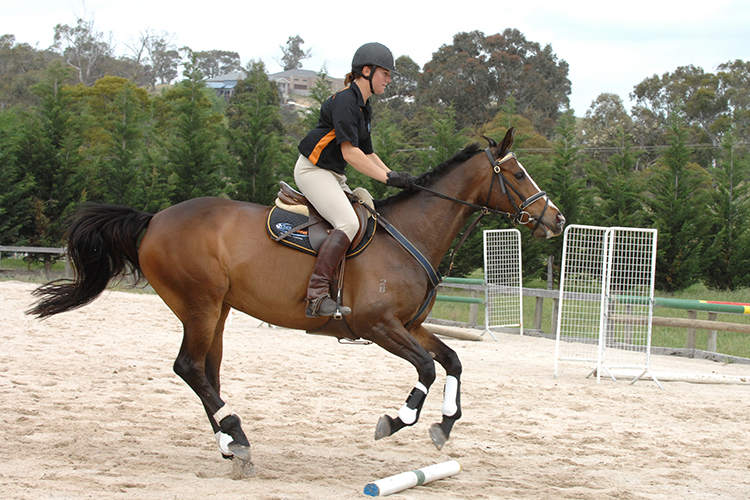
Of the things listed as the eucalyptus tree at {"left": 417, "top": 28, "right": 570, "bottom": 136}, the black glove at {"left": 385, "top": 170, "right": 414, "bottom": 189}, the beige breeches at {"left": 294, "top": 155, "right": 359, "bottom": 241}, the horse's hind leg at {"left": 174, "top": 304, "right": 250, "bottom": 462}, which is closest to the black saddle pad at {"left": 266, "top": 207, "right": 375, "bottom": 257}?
the beige breeches at {"left": 294, "top": 155, "right": 359, "bottom": 241}

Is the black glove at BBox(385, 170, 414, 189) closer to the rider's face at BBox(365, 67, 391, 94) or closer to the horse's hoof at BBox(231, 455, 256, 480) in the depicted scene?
the rider's face at BBox(365, 67, 391, 94)

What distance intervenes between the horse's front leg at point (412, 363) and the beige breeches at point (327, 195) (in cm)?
71

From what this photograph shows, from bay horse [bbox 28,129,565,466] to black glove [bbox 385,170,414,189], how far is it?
0.12 metres

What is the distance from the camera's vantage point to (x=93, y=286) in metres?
5.16

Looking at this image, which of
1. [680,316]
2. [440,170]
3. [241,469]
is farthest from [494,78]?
[241,469]

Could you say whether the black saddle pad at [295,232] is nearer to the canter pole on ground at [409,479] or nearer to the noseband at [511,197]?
the noseband at [511,197]

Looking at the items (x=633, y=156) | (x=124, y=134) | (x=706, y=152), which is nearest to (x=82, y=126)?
(x=124, y=134)

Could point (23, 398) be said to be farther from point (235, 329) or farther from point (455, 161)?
point (235, 329)

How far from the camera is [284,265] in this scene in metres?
4.55

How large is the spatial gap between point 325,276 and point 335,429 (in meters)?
1.86

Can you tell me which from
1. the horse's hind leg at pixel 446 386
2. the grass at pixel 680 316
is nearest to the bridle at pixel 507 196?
the horse's hind leg at pixel 446 386

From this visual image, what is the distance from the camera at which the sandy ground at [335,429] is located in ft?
13.5

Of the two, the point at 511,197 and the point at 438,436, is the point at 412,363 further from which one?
the point at 511,197

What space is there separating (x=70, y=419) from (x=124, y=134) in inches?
666
